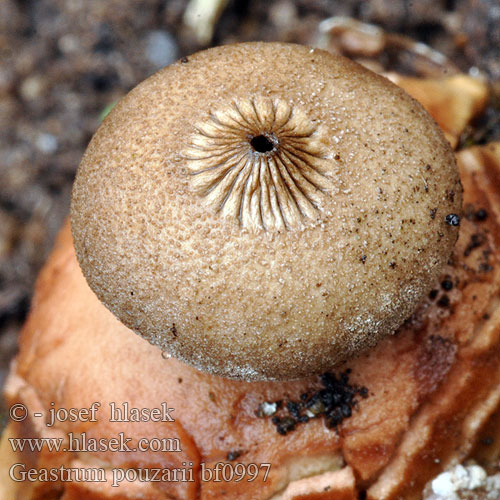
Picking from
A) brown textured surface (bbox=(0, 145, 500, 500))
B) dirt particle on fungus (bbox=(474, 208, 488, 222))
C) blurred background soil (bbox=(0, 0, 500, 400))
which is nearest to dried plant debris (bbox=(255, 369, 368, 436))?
brown textured surface (bbox=(0, 145, 500, 500))

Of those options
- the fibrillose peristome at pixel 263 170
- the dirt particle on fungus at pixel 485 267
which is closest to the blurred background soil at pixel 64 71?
the dirt particle on fungus at pixel 485 267

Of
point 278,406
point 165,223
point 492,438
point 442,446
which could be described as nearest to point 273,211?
point 165,223

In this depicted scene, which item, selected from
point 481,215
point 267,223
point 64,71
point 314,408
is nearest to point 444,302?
point 481,215

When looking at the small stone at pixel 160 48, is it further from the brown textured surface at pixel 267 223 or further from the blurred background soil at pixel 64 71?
the brown textured surface at pixel 267 223

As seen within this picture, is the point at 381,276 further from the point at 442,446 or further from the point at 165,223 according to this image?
the point at 442,446

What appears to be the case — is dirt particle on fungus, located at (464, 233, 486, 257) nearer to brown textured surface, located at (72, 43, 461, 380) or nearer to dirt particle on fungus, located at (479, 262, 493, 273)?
dirt particle on fungus, located at (479, 262, 493, 273)

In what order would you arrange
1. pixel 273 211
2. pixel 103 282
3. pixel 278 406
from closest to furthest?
pixel 273 211
pixel 103 282
pixel 278 406

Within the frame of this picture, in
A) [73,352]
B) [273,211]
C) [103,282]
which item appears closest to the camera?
[273,211]
